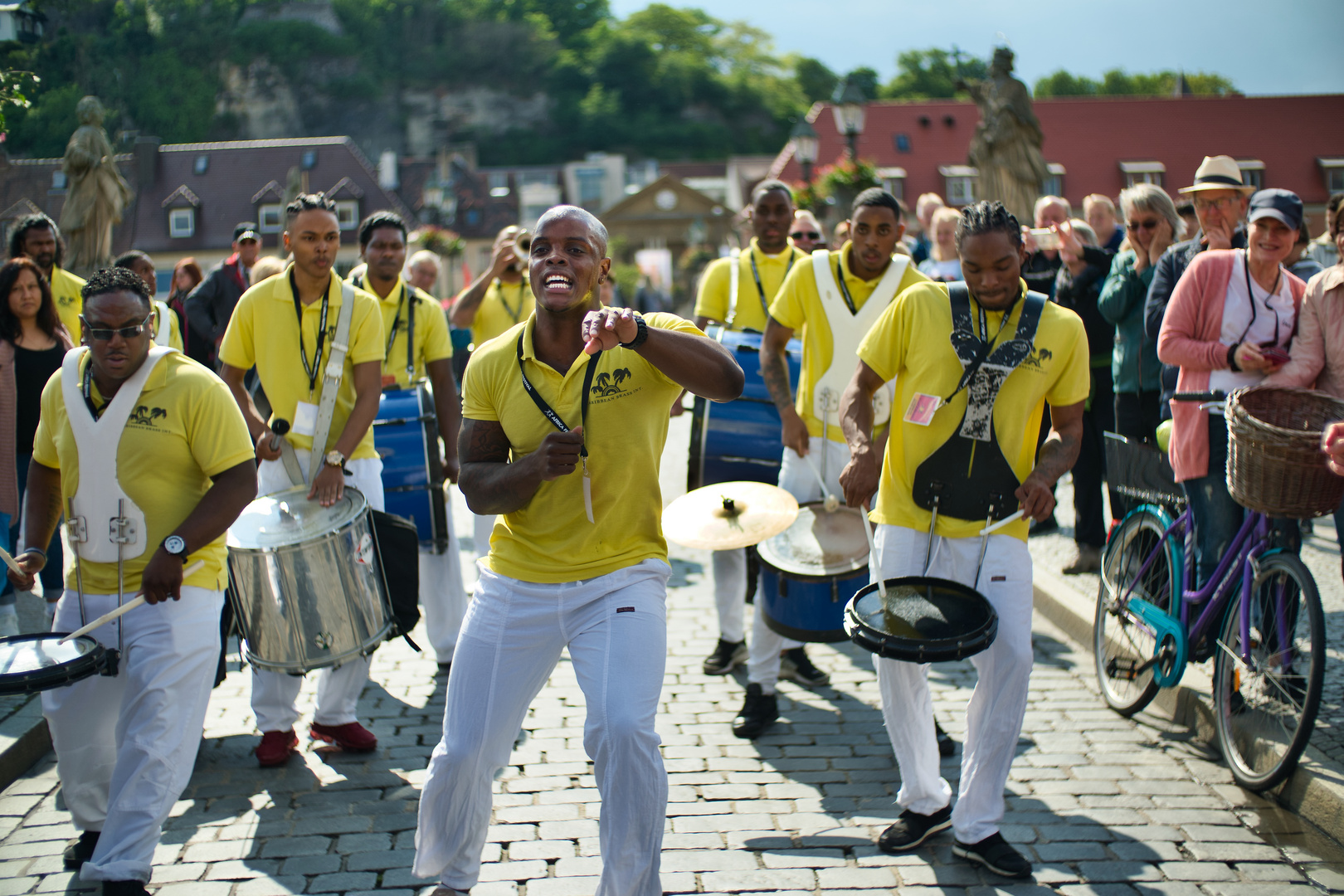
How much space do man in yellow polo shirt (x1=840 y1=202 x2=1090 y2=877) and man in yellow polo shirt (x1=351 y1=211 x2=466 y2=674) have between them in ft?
9.22

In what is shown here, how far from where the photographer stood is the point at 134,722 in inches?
155

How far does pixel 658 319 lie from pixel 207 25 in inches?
2650

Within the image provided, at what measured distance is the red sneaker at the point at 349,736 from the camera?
516cm

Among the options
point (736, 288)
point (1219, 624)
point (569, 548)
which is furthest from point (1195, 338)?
point (569, 548)

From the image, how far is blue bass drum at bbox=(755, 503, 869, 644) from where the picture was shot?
478cm

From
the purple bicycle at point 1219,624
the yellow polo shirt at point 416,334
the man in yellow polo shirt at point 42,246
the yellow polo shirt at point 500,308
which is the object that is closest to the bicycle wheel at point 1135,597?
the purple bicycle at point 1219,624

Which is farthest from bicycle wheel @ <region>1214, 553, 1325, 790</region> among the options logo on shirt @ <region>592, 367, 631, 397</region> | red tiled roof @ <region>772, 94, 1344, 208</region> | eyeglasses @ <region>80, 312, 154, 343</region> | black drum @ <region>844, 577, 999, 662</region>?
red tiled roof @ <region>772, 94, 1344, 208</region>

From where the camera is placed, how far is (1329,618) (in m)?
6.37

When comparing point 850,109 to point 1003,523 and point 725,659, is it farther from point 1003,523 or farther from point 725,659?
point 1003,523

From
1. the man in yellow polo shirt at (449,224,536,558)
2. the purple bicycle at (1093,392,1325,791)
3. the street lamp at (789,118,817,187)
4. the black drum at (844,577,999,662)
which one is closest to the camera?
the black drum at (844,577,999,662)

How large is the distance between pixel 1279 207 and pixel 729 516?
261cm

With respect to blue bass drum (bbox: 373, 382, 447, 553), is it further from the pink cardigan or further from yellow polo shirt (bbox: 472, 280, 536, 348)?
the pink cardigan

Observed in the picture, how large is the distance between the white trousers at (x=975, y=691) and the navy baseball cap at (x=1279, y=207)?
6.33 feet

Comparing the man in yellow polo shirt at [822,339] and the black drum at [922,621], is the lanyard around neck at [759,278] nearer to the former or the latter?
the man in yellow polo shirt at [822,339]
